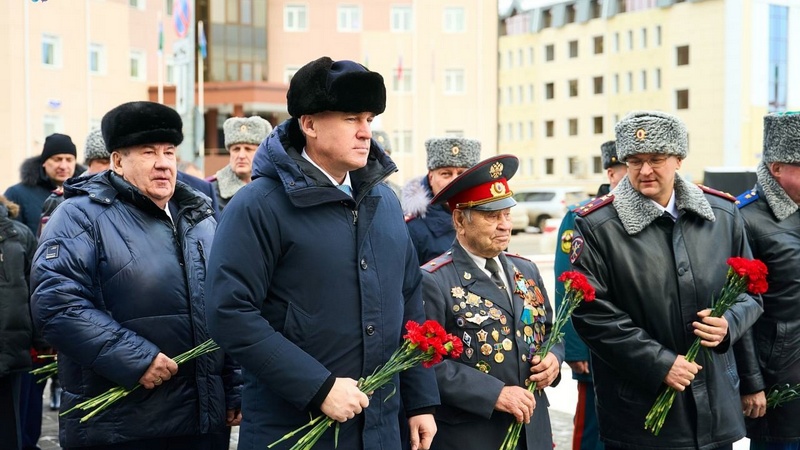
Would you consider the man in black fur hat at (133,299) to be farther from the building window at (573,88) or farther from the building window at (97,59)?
the building window at (573,88)

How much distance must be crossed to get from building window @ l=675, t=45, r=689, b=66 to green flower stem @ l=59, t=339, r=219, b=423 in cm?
6311

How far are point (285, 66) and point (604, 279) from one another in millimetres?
42881

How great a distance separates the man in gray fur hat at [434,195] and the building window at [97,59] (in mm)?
30936

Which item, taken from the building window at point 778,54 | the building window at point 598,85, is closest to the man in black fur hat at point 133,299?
the building window at point 778,54

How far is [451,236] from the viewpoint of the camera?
5.90m

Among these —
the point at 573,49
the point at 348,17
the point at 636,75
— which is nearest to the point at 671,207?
the point at 348,17

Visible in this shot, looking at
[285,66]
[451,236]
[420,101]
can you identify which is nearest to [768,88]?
[420,101]

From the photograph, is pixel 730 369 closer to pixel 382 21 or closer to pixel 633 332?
pixel 633 332

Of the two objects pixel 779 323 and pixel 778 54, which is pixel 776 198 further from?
pixel 778 54

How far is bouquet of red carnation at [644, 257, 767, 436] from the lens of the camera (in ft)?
13.5

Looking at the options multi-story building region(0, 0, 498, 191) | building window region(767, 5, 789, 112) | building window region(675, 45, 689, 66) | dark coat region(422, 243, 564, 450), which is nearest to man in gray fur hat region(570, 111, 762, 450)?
dark coat region(422, 243, 564, 450)

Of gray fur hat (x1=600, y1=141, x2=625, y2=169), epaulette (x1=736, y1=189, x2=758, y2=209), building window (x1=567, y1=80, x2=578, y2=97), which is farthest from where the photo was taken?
building window (x1=567, y1=80, x2=578, y2=97)

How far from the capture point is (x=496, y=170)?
14.2ft

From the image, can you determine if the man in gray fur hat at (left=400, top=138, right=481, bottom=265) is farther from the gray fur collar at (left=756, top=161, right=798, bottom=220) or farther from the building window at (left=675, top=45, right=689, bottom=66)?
the building window at (left=675, top=45, right=689, bottom=66)
